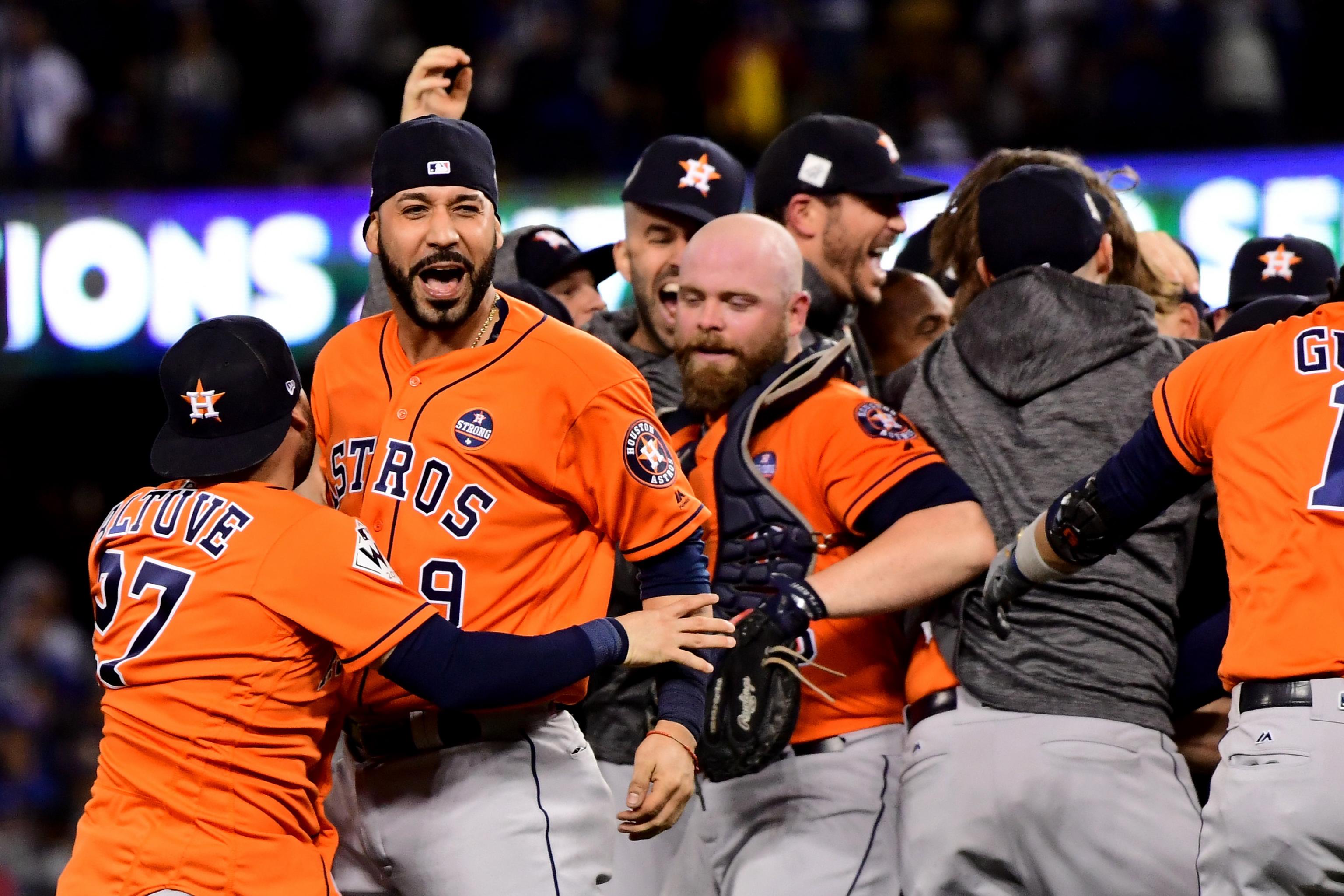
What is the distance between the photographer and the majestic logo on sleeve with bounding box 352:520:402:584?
3.02 metres

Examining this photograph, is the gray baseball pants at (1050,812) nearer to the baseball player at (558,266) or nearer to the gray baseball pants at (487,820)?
the gray baseball pants at (487,820)

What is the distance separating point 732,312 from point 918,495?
2.20 feet

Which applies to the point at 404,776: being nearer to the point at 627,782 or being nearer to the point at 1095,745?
the point at 627,782

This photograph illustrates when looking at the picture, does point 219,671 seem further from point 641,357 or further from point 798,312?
point 641,357

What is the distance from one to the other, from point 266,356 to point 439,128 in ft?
1.98

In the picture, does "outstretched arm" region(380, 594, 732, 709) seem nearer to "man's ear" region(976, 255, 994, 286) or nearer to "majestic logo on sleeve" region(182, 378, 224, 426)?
"majestic logo on sleeve" region(182, 378, 224, 426)

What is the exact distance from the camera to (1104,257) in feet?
13.4

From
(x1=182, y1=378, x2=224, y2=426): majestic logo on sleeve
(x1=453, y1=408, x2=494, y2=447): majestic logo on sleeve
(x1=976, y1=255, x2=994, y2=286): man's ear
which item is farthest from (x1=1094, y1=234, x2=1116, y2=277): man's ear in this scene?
(x1=182, y1=378, x2=224, y2=426): majestic logo on sleeve

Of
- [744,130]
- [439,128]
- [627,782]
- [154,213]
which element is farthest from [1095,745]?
[154,213]

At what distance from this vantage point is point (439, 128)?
3.43 metres

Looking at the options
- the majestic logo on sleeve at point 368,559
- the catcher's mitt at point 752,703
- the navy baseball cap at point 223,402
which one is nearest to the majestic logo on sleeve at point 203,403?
the navy baseball cap at point 223,402

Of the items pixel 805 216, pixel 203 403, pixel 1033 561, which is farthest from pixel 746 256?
pixel 203 403

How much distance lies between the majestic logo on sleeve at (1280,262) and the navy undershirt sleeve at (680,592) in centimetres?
246

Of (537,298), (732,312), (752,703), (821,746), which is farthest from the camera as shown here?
(537,298)
